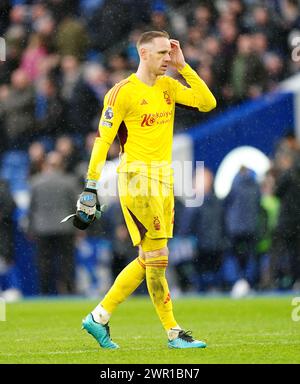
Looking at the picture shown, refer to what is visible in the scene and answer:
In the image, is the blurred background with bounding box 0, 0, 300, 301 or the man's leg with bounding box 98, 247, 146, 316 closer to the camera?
the man's leg with bounding box 98, 247, 146, 316

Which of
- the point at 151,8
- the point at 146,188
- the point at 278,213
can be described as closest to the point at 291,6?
the point at 151,8

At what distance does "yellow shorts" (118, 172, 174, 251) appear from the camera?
9.26m

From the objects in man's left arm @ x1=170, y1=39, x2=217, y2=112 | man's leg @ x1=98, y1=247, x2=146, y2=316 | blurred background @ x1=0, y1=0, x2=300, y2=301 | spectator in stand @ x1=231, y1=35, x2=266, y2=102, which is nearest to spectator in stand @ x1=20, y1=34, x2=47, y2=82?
blurred background @ x1=0, y1=0, x2=300, y2=301

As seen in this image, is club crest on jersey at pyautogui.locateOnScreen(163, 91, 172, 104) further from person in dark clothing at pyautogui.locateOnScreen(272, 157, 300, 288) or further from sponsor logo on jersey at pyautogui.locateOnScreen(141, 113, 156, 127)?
person in dark clothing at pyautogui.locateOnScreen(272, 157, 300, 288)

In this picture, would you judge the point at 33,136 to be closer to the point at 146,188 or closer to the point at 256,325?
the point at 256,325

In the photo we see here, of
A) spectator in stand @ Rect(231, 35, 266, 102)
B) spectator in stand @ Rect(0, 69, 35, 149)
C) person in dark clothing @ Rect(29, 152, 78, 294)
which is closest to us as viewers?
person in dark clothing @ Rect(29, 152, 78, 294)

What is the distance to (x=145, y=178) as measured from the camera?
9.31 metres

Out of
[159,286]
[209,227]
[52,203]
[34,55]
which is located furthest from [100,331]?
[34,55]

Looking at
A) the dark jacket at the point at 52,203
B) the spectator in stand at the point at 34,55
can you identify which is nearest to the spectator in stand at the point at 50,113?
the spectator in stand at the point at 34,55

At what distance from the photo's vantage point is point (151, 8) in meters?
19.2

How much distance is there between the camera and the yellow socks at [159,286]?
30.5ft

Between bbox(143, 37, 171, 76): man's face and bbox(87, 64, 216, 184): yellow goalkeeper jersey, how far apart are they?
0.48ft

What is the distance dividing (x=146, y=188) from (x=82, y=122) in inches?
348

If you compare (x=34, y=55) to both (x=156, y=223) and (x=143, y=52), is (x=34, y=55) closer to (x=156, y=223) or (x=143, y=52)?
(x=143, y=52)
